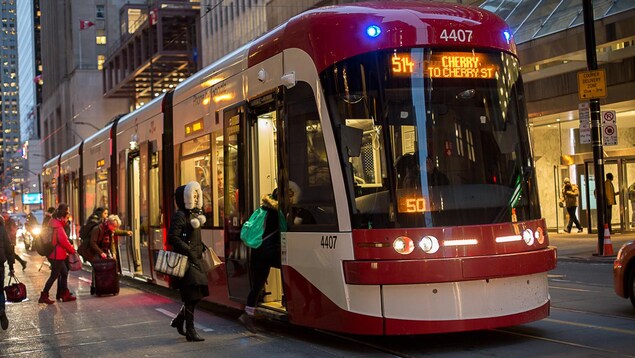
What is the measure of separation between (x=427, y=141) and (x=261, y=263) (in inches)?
100

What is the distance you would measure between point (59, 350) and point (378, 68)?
4.65 m

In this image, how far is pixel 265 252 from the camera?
9367 millimetres

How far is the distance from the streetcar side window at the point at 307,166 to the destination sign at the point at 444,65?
0.94m

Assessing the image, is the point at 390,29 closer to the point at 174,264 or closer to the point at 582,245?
the point at 174,264

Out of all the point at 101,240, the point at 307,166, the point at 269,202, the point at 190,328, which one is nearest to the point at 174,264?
the point at 190,328

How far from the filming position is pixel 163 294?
15164 millimetres

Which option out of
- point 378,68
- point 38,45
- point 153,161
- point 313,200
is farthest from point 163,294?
point 38,45

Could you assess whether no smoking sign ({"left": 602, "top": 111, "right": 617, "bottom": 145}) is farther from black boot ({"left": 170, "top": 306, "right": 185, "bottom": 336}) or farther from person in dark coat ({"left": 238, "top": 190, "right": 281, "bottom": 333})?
black boot ({"left": 170, "top": 306, "right": 185, "bottom": 336})

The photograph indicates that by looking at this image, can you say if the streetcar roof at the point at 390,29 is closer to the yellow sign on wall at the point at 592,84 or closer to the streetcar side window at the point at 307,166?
the streetcar side window at the point at 307,166

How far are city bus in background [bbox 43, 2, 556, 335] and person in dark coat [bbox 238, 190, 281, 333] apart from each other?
298 mm

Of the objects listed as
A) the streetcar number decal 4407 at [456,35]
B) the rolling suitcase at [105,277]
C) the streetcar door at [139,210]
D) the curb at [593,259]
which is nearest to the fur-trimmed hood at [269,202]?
the streetcar number decal 4407 at [456,35]

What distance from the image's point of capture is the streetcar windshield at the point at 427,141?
785cm

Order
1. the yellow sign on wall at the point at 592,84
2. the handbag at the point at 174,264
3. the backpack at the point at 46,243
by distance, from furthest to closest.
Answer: the yellow sign on wall at the point at 592,84 → the backpack at the point at 46,243 → the handbag at the point at 174,264

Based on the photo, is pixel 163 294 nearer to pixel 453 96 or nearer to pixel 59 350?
pixel 59 350
